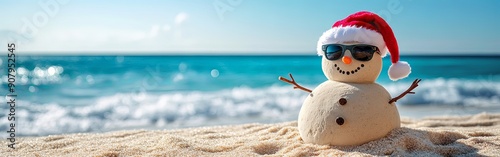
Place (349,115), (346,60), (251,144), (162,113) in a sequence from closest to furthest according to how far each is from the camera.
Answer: (349,115)
(346,60)
(251,144)
(162,113)

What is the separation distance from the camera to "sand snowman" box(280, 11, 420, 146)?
11.4ft

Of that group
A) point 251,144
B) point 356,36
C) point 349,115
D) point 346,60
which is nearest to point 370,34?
point 356,36

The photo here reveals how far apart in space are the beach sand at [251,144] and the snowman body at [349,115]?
0.24 ft

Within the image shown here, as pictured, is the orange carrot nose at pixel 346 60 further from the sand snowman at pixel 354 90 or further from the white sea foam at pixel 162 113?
the white sea foam at pixel 162 113

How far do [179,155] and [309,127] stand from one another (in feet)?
3.51

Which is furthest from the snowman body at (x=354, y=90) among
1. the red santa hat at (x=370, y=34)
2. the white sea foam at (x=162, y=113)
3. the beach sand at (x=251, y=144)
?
the white sea foam at (x=162, y=113)

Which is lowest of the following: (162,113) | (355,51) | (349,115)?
(162,113)

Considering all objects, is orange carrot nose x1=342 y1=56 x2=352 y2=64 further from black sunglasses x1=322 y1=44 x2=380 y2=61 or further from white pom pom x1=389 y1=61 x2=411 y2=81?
white pom pom x1=389 y1=61 x2=411 y2=81

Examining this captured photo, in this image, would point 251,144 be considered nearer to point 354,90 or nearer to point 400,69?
point 354,90

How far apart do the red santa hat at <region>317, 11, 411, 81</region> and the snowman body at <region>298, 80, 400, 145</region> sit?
0.26 meters

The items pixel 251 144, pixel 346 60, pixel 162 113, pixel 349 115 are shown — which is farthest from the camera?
pixel 162 113

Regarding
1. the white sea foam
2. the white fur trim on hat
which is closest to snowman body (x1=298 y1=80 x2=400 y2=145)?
the white fur trim on hat

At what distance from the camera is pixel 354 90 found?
3553 millimetres

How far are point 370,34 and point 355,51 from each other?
173mm
